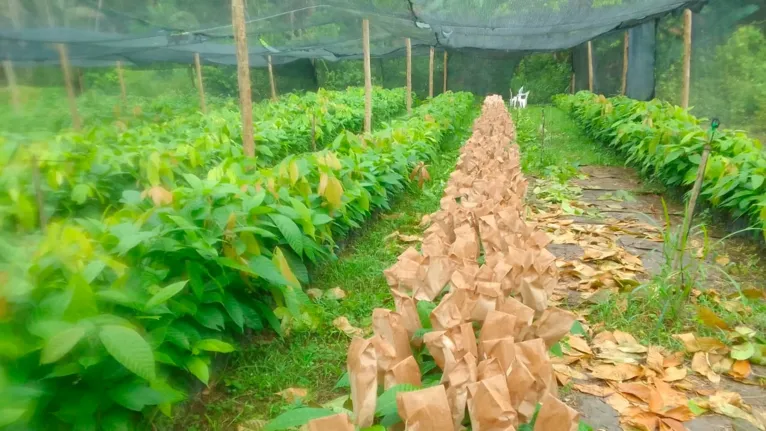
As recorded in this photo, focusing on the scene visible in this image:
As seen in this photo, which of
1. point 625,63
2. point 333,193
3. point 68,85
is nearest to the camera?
point 333,193

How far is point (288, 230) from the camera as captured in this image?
244cm

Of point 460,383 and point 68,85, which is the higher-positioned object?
point 68,85

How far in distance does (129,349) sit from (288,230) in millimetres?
1132

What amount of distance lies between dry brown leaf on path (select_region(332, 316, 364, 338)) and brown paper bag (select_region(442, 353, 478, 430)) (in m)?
1.51

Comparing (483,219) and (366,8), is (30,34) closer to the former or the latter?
(483,219)

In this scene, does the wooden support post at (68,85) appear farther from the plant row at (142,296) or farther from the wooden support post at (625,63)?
the wooden support post at (625,63)

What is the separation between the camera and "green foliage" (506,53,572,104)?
23734mm

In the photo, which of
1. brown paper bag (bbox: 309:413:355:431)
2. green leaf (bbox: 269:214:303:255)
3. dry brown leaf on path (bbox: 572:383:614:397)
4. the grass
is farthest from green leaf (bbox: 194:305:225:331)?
dry brown leaf on path (bbox: 572:383:614:397)

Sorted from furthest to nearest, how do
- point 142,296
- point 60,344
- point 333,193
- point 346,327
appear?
point 333,193 < point 346,327 < point 142,296 < point 60,344

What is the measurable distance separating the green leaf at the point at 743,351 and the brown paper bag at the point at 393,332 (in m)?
1.78

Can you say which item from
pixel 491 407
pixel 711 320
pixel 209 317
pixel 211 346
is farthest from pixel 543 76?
pixel 491 407

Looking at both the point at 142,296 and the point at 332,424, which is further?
the point at 142,296

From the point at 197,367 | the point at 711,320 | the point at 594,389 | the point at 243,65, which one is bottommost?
the point at 594,389

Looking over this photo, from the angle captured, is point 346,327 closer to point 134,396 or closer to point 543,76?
point 134,396
